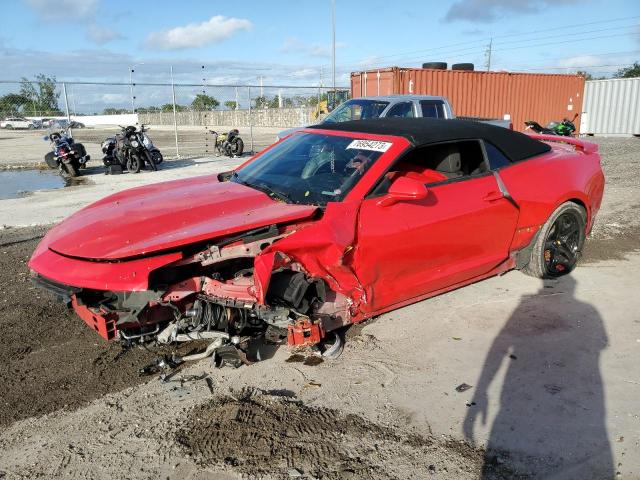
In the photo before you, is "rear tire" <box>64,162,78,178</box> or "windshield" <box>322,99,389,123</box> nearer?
"windshield" <box>322,99,389,123</box>

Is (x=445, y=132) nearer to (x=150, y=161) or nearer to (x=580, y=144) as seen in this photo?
(x=580, y=144)

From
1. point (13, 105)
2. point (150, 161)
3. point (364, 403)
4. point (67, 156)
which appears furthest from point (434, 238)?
point (13, 105)

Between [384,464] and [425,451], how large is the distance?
0.81 ft

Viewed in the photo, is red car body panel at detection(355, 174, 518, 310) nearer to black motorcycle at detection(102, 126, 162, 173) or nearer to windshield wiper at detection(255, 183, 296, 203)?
windshield wiper at detection(255, 183, 296, 203)

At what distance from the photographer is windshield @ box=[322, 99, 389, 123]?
1104 cm

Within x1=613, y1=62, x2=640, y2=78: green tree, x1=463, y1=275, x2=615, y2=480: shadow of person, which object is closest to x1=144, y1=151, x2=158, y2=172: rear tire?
x1=463, y1=275, x2=615, y2=480: shadow of person

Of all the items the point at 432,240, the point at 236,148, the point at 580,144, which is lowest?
the point at 236,148

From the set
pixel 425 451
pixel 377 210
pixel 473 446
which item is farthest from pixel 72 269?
pixel 473 446

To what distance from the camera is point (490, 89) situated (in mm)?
19469

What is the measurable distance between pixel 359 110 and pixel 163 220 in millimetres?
8744

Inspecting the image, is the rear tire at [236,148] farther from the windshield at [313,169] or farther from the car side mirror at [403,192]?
the car side mirror at [403,192]

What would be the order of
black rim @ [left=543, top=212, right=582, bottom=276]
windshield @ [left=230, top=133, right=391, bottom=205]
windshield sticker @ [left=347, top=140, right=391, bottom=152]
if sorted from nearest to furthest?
windshield @ [left=230, top=133, right=391, bottom=205], windshield sticker @ [left=347, top=140, right=391, bottom=152], black rim @ [left=543, top=212, right=582, bottom=276]

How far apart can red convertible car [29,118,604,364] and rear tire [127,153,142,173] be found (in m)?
9.50

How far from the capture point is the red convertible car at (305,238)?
125 inches
